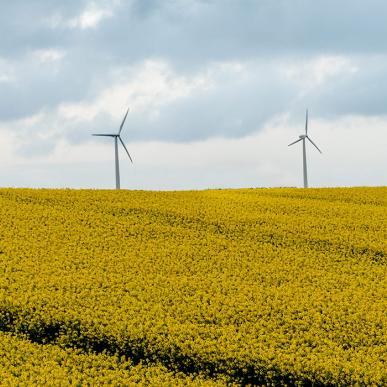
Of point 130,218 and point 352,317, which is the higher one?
point 130,218

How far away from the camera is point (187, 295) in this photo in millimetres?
19922

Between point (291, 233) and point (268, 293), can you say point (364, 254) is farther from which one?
point (268, 293)

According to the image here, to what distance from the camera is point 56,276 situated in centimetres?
2111

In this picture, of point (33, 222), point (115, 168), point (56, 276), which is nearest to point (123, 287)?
point (56, 276)

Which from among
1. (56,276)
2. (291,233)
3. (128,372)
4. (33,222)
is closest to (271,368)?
(128,372)

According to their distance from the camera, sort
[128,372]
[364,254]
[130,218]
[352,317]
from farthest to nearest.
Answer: [130,218]
[364,254]
[352,317]
[128,372]

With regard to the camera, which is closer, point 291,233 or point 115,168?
point 291,233

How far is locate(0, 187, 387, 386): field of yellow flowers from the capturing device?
16172 millimetres

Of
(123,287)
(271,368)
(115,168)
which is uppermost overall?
(115,168)

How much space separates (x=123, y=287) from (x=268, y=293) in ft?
14.7

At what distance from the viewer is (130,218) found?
2930 cm

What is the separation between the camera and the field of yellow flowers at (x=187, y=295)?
53.1 ft

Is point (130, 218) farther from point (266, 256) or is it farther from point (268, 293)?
point (268, 293)

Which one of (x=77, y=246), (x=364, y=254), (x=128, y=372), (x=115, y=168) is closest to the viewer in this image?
(x=128, y=372)
